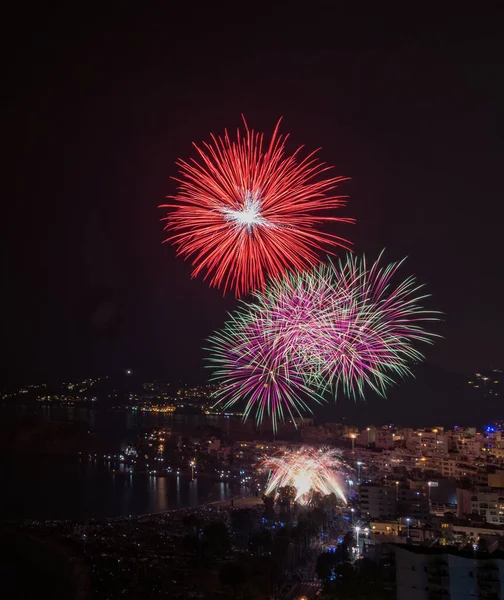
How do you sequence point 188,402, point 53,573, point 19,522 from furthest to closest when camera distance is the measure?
point 188,402 → point 19,522 → point 53,573

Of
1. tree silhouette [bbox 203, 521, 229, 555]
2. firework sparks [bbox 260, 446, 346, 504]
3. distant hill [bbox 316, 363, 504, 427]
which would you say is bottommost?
tree silhouette [bbox 203, 521, 229, 555]

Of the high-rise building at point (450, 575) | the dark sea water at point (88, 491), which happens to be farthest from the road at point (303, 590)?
the dark sea water at point (88, 491)

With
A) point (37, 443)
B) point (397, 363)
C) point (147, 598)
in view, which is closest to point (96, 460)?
point (37, 443)

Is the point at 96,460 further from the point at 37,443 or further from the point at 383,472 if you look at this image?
the point at 383,472

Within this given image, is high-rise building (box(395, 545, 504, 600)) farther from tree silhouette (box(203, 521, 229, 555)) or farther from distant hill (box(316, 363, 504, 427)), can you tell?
distant hill (box(316, 363, 504, 427))

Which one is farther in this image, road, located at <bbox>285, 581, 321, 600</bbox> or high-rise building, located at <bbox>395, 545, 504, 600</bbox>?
road, located at <bbox>285, 581, 321, 600</bbox>

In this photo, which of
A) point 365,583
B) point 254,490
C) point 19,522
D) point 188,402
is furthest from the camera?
point 188,402

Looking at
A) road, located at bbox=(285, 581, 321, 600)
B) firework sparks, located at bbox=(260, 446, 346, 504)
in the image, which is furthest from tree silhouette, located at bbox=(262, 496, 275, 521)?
road, located at bbox=(285, 581, 321, 600)
